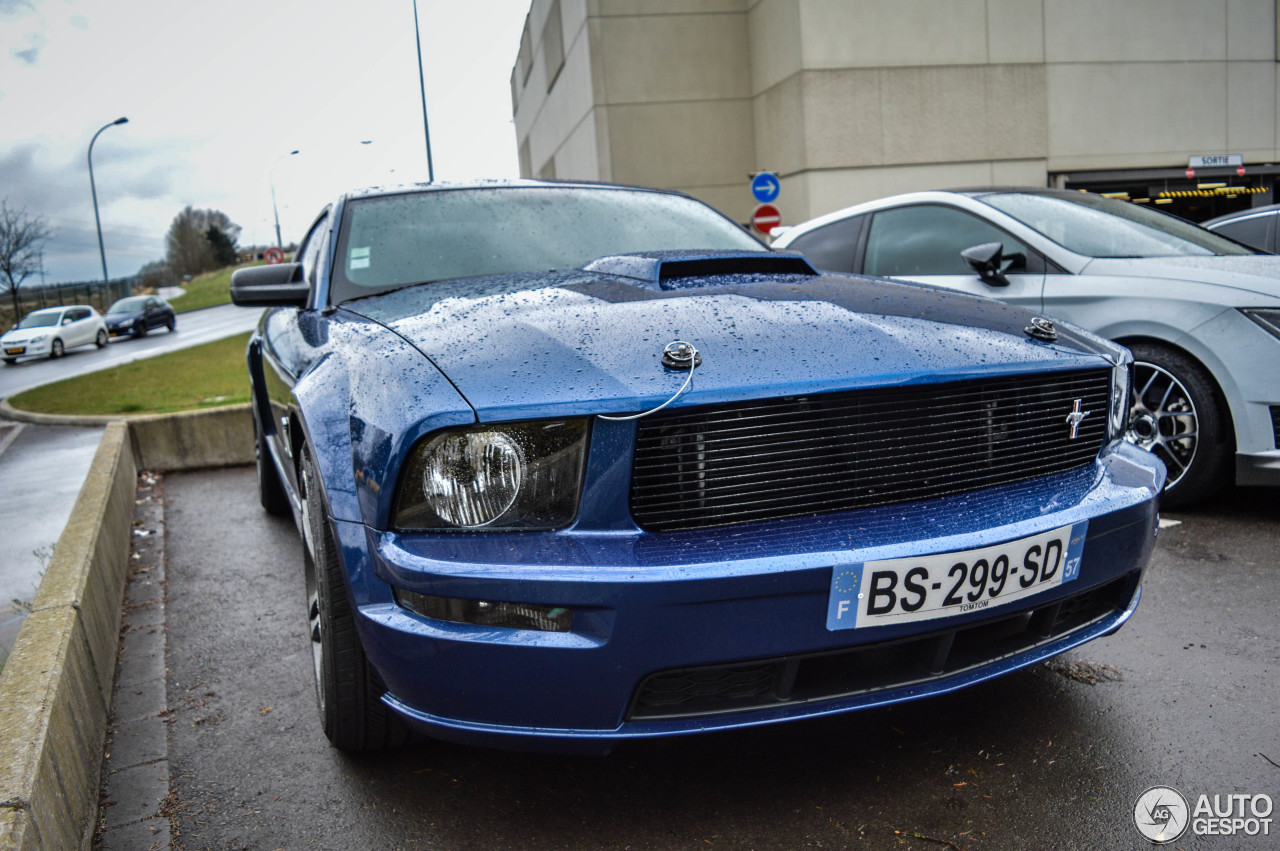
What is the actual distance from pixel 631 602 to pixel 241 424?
19.2 feet

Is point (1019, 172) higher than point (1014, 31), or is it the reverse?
point (1014, 31)

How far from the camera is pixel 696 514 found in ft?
5.74

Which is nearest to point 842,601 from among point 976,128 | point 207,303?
point 976,128

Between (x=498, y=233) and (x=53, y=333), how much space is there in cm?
2803

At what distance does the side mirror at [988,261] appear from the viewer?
4.14 m

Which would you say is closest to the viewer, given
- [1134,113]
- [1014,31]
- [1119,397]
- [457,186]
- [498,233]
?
[1119,397]

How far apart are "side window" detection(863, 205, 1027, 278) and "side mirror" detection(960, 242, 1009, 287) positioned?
0.27 feet

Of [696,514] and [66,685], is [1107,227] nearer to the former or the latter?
[696,514]

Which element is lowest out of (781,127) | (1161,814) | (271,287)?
(1161,814)

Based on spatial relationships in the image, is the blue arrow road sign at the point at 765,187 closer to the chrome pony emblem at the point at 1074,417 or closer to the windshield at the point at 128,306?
the chrome pony emblem at the point at 1074,417

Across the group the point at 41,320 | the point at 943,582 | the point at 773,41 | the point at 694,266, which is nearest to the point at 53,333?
the point at 41,320

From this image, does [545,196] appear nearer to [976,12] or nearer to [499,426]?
[499,426]

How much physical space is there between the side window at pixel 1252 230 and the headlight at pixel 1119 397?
5258 mm

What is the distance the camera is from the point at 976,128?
59.4ft
